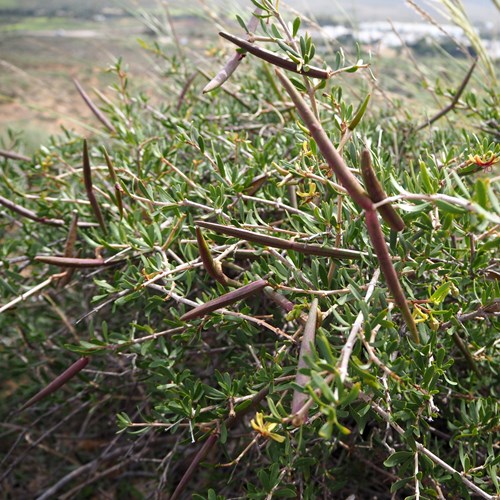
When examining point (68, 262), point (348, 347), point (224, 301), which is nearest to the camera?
point (348, 347)

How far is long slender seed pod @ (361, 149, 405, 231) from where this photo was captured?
1.64ft

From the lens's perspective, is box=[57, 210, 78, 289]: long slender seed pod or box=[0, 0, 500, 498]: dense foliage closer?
box=[0, 0, 500, 498]: dense foliage

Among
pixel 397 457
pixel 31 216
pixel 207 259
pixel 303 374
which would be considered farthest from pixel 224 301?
pixel 31 216

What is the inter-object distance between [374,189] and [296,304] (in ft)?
0.71

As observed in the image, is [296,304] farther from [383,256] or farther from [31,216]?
[31,216]

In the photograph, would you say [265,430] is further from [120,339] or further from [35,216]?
[35,216]

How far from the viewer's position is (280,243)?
2.17ft

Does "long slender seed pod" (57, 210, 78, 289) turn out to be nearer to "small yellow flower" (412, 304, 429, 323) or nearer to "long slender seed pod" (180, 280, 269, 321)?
"long slender seed pod" (180, 280, 269, 321)

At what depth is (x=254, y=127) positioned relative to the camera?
4.15ft

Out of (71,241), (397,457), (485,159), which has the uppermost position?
(485,159)

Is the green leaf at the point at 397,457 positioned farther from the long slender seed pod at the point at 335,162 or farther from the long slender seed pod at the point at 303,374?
the long slender seed pod at the point at 335,162

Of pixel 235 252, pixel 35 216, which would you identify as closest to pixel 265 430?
pixel 235 252

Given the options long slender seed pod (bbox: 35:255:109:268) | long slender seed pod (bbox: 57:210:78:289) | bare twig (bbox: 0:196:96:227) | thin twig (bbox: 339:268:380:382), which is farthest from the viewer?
bare twig (bbox: 0:196:96:227)

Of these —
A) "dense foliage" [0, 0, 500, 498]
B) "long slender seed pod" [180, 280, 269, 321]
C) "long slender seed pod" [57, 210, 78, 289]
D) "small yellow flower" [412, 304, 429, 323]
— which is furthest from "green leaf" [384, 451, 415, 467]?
"long slender seed pod" [57, 210, 78, 289]
